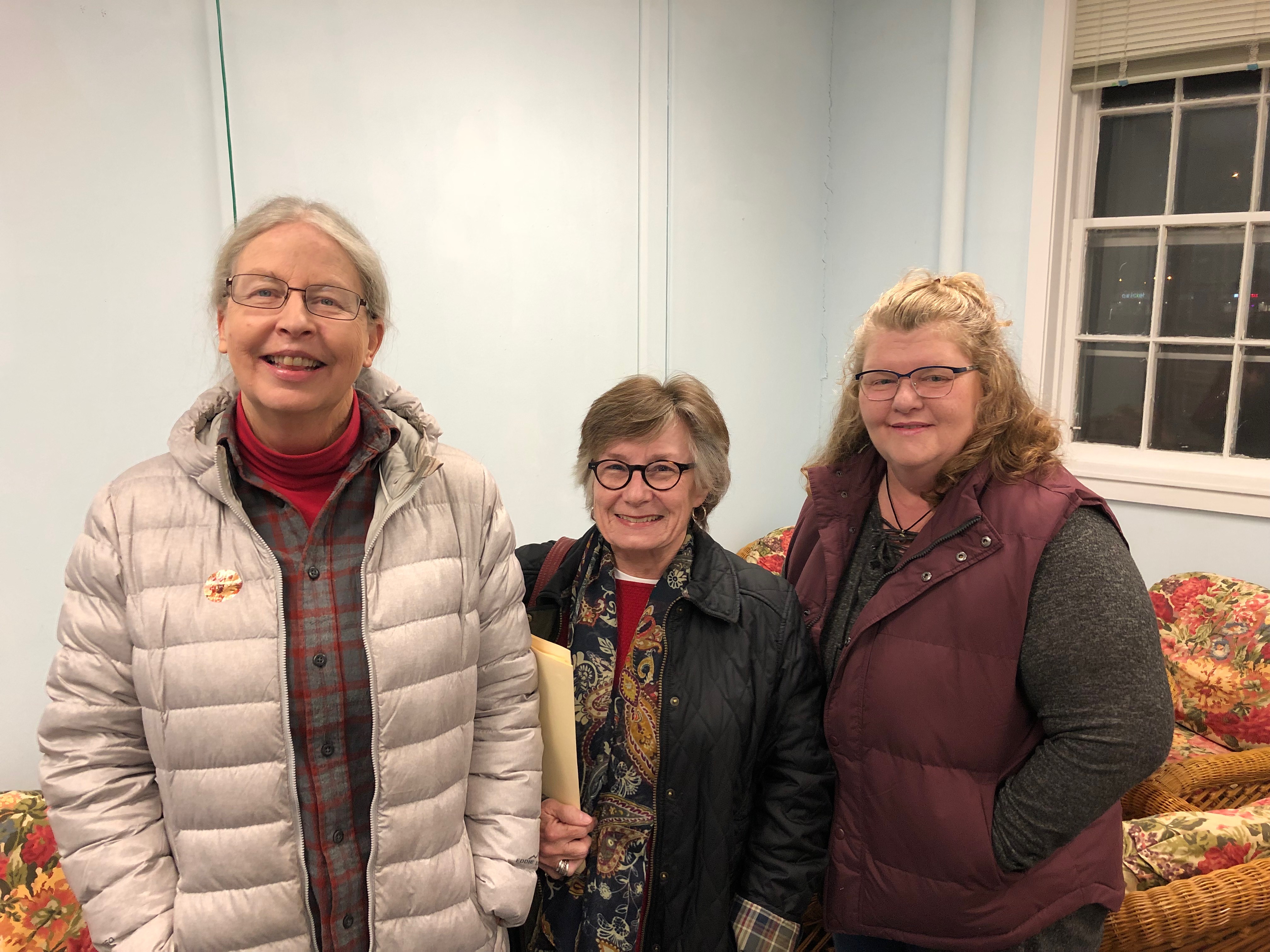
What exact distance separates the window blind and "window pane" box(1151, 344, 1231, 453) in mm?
1012

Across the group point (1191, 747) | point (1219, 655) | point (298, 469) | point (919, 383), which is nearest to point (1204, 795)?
point (1191, 747)

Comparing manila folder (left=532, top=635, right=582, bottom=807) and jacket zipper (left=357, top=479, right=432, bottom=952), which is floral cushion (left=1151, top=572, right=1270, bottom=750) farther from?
jacket zipper (left=357, top=479, right=432, bottom=952)

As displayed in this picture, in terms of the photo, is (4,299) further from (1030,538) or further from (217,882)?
(1030,538)

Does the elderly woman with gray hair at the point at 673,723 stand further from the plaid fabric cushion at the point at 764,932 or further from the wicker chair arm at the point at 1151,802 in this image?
the wicker chair arm at the point at 1151,802

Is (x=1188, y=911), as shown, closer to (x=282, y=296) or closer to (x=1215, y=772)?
(x=1215, y=772)

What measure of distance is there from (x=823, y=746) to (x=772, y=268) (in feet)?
8.87

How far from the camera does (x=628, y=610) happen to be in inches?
58.0

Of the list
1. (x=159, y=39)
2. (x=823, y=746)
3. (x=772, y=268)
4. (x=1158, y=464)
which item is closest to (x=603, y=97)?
(x=772, y=268)

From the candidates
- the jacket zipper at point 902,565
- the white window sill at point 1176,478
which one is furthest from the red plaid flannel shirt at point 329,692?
the white window sill at point 1176,478

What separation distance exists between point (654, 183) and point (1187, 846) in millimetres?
2514

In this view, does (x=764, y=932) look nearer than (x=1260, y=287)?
Yes

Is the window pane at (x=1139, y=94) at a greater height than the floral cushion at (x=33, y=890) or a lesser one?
greater

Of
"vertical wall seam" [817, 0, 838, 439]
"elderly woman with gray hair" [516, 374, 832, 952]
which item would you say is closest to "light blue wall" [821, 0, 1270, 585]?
"vertical wall seam" [817, 0, 838, 439]

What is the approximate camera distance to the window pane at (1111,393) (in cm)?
348
